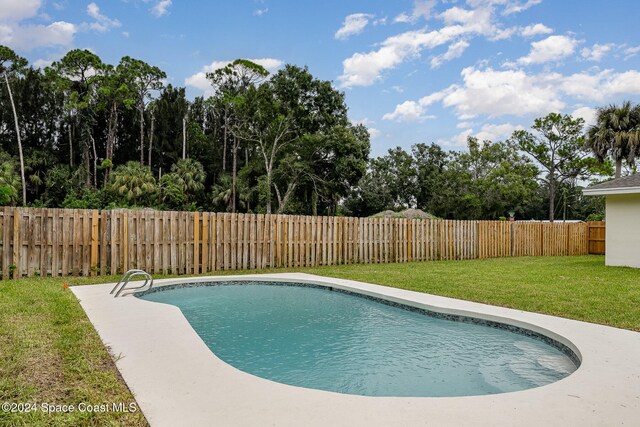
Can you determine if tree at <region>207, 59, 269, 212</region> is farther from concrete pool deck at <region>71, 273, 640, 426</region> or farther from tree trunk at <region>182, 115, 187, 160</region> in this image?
concrete pool deck at <region>71, 273, 640, 426</region>

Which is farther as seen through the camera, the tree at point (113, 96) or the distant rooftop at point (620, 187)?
the tree at point (113, 96)

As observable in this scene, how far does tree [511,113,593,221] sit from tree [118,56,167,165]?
28645 mm

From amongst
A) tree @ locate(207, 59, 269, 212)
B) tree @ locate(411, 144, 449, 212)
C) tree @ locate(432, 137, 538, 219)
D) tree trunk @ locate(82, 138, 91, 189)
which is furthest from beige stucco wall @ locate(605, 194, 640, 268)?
tree trunk @ locate(82, 138, 91, 189)

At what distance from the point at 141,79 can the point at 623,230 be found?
3160cm

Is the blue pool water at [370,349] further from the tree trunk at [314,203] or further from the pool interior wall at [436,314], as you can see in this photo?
the tree trunk at [314,203]

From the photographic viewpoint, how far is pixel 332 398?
2744 millimetres

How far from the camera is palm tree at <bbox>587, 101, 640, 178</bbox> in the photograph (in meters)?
24.3

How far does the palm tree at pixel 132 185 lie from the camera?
25.5 meters

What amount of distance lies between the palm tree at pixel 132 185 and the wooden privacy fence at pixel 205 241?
55.9 feet

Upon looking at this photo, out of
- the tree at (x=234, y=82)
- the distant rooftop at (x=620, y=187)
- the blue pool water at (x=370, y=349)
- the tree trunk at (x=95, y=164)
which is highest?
the tree at (x=234, y=82)

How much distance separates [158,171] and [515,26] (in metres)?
28.3

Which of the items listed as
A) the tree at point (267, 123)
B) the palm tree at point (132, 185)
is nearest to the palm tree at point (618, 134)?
the tree at point (267, 123)

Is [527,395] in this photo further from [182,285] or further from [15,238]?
[15,238]

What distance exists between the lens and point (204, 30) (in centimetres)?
1390
